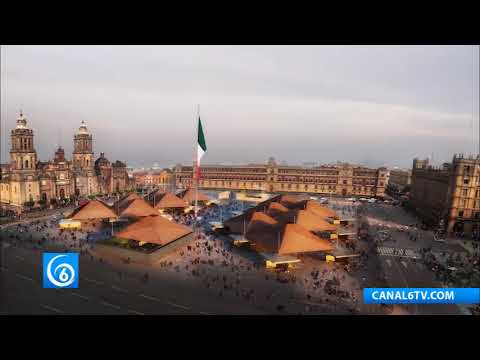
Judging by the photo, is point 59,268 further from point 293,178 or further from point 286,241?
point 293,178

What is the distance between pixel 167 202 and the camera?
4209 cm

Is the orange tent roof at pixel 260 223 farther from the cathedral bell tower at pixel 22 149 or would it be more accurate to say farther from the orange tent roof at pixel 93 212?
the cathedral bell tower at pixel 22 149

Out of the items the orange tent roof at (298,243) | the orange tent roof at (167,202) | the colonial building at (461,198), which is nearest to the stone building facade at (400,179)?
the colonial building at (461,198)

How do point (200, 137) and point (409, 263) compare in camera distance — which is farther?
point (200, 137)

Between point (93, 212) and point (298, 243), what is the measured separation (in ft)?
75.7

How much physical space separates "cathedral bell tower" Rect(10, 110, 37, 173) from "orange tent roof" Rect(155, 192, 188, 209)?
70.6 ft

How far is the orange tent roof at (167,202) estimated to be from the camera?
4137 cm

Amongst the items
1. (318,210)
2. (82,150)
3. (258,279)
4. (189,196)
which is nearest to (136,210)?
(189,196)

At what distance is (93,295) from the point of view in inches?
703
